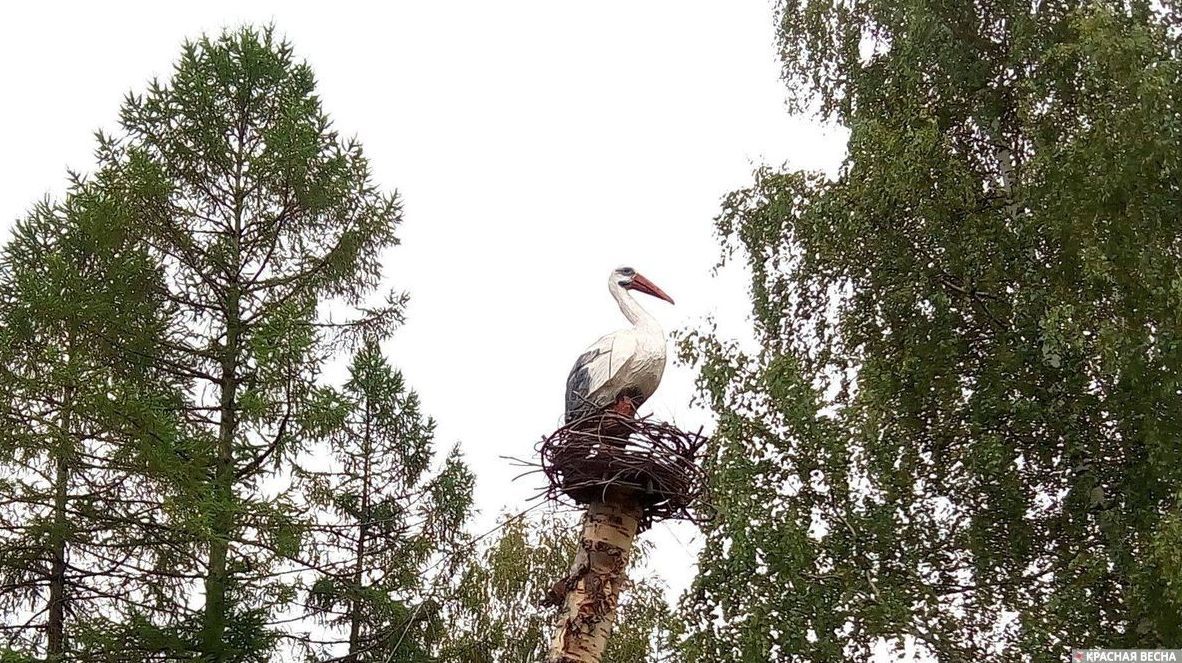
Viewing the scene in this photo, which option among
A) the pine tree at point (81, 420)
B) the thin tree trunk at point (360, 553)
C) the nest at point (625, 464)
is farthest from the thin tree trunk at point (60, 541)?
the nest at point (625, 464)

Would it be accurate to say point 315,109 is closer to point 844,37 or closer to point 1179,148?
point 844,37

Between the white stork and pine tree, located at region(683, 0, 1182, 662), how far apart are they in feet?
12.0

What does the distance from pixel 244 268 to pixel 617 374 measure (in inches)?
289

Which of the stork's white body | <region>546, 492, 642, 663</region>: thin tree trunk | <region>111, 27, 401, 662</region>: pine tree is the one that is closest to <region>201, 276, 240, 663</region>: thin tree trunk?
<region>111, 27, 401, 662</region>: pine tree

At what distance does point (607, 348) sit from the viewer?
518 centimetres

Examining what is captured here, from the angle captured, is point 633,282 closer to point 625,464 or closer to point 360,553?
point 625,464

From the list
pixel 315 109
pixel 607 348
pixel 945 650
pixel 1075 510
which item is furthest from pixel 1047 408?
pixel 315 109

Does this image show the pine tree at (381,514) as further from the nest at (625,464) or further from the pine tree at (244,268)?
the nest at (625,464)

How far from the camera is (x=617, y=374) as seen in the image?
5055 mm

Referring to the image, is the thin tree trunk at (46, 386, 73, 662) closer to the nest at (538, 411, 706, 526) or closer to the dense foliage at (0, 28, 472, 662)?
the dense foliage at (0, 28, 472, 662)

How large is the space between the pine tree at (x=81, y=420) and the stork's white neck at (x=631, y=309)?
207 inches

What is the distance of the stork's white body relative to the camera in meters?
5.07

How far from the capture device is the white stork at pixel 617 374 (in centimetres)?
507

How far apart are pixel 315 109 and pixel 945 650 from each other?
818 centimetres
